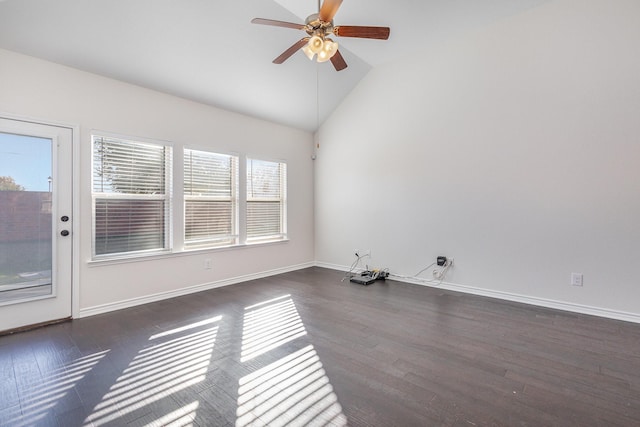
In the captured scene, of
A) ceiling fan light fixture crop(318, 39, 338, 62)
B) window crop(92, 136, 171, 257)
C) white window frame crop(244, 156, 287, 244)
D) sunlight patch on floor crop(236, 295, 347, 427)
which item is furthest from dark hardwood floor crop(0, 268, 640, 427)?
ceiling fan light fixture crop(318, 39, 338, 62)

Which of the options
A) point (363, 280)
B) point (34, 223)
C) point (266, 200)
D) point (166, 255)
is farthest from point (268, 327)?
point (266, 200)

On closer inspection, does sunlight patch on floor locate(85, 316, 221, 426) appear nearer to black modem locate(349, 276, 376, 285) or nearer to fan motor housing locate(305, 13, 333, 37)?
black modem locate(349, 276, 376, 285)

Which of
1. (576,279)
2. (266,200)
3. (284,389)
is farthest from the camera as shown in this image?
(266,200)

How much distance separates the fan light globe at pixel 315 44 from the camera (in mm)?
2461

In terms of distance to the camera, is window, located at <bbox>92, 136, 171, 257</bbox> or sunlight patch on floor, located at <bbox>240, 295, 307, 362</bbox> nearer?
sunlight patch on floor, located at <bbox>240, 295, 307, 362</bbox>

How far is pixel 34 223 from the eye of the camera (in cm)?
294

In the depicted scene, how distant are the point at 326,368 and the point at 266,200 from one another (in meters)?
3.43

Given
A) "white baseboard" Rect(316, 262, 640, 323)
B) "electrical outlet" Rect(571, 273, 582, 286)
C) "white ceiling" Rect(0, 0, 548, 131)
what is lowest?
"white baseboard" Rect(316, 262, 640, 323)

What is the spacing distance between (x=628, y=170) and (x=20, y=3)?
19.1ft

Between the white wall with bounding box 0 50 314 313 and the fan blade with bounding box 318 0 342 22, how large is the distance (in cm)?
249

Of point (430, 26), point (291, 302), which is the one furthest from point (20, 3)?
point (430, 26)

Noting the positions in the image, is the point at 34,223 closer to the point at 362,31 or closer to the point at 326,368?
the point at 326,368

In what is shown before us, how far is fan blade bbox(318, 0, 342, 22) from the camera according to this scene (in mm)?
2201

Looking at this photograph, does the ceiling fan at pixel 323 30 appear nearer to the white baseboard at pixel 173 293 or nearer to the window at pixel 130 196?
the window at pixel 130 196
